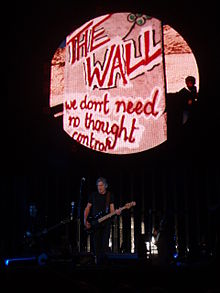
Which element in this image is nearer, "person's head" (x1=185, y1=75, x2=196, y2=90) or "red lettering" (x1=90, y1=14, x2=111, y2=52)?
→ "person's head" (x1=185, y1=75, x2=196, y2=90)

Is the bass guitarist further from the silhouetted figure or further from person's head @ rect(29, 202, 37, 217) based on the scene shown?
the silhouetted figure

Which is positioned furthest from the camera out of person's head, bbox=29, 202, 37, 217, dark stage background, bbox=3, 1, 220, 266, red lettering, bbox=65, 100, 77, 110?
red lettering, bbox=65, 100, 77, 110

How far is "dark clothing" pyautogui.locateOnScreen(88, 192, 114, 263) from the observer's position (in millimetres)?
6098

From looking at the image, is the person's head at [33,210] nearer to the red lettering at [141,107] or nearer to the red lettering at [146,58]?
the red lettering at [141,107]

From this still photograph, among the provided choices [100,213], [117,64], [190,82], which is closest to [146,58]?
[117,64]

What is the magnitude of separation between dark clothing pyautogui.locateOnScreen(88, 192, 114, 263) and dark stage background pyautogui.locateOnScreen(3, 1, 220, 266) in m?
0.81

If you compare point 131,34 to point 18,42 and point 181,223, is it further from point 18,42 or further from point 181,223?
point 181,223

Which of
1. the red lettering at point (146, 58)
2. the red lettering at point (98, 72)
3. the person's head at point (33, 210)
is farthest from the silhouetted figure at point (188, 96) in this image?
the person's head at point (33, 210)

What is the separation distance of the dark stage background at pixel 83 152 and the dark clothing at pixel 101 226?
2.67 feet

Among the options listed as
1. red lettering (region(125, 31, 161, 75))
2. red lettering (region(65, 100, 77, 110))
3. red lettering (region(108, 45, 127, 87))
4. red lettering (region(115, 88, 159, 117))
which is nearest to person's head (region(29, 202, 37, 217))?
red lettering (region(65, 100, 77, 110))

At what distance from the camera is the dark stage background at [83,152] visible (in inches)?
277

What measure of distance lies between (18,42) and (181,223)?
3913mm

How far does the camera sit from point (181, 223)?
696 centimetres

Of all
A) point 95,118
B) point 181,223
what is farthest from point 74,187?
point 181,223
